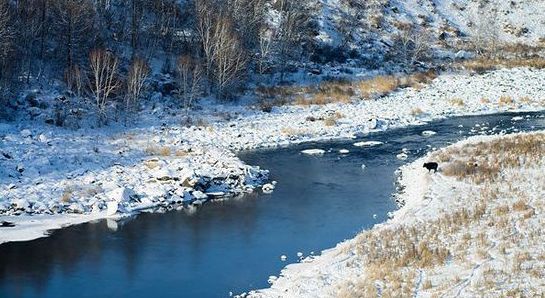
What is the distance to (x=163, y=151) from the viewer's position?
36.2 meters

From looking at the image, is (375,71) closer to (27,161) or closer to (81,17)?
(81,17)

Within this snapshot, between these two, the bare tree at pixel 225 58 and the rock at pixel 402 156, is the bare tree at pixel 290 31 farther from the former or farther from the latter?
the rock at pixel 402 156

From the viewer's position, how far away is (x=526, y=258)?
1822 centimetres

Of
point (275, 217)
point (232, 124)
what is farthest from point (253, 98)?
point (275, 217)

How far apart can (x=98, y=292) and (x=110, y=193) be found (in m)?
9.89

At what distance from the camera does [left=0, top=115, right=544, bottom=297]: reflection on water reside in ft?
65.2

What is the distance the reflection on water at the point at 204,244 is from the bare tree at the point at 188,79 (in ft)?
50.8

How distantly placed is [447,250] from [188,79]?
34137 millimetres

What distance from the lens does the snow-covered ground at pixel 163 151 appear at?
1098 inches

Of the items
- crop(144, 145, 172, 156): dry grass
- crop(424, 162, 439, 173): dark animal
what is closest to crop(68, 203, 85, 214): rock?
crop(144, 145, 172, 156): dry grass

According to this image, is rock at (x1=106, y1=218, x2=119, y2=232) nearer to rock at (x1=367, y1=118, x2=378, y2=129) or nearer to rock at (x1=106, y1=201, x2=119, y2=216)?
rock at (x1=106, y1=201, x2=119, y2=216)

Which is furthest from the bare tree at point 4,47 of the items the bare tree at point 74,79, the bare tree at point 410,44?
the bare tree at point 410,44

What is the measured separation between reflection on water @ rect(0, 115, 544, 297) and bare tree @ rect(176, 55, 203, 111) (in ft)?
50.8

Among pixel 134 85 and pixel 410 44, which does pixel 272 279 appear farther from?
pixel 410 44
